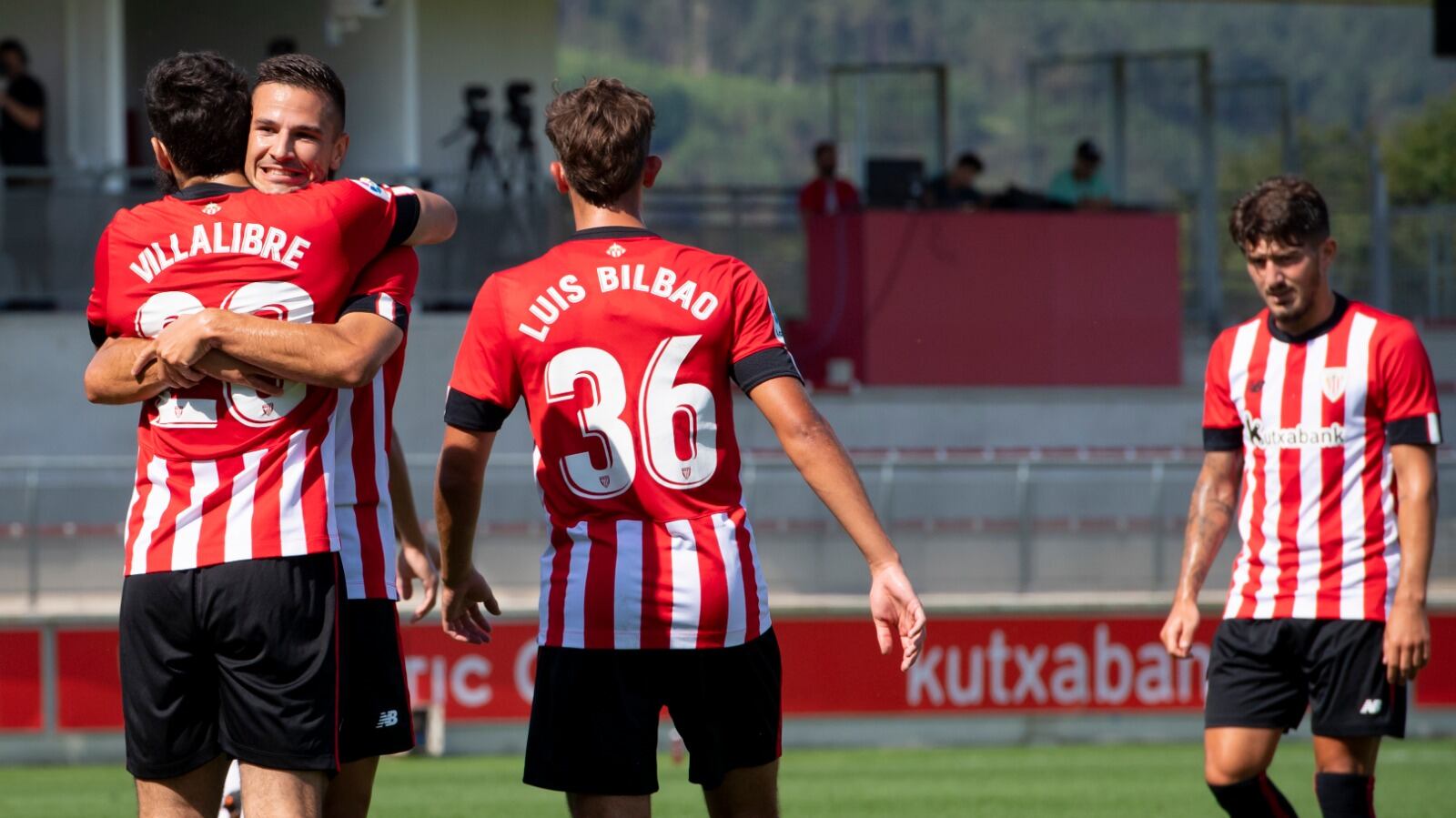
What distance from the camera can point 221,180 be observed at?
3895mm

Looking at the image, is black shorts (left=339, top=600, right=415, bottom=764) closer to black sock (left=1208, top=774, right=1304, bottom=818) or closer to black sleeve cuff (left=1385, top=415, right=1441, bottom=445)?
black sock (left=1208, top=774, right=1304, bottom=818)

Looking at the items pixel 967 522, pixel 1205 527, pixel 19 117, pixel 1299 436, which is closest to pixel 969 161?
pixel 967 522

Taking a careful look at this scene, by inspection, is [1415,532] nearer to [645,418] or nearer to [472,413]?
[645,418]

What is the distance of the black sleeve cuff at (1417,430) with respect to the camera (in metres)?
5.13

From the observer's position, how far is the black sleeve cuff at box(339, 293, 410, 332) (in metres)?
3.87

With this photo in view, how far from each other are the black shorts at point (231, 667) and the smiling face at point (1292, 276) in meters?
2.95

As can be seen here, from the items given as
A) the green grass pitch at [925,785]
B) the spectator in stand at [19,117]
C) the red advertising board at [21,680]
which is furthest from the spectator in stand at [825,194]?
the red advertising board at [21,680]

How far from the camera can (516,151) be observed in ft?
59.1

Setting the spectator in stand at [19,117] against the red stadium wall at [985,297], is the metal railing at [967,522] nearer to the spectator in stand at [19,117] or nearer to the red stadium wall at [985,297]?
the spectator in stand at [19,117]

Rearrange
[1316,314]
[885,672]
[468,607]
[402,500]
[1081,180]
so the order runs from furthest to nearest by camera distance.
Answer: [1081,180] < [885,672] < [1316,314] < [402,500] < [468,607]

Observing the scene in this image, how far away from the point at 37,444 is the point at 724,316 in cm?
1299

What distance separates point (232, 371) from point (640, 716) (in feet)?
3.55

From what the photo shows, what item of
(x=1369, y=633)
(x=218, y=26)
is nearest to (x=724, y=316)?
(x=1369, y=633)

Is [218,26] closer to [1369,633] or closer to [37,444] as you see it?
[37,444]
